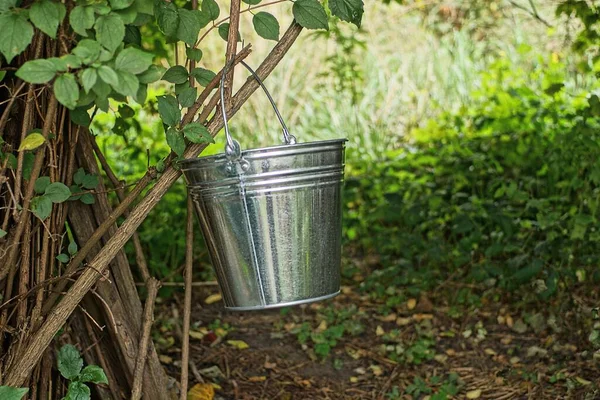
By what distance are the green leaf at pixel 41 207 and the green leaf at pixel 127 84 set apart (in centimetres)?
44

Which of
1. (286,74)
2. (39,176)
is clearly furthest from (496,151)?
(39,176)

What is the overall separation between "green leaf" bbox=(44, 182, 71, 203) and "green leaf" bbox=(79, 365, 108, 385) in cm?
41

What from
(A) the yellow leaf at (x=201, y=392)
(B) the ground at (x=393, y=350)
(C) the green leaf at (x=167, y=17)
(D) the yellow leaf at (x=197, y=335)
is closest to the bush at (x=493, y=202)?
(B) the ground at (x=393, y=350)

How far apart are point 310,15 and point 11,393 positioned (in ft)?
3.30

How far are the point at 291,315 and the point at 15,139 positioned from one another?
5.79ft

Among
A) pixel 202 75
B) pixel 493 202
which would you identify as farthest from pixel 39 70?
→ pixel 493 202

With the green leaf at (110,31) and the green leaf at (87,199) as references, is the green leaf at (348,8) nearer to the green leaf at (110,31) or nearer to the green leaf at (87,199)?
the green leaf at (110,31)

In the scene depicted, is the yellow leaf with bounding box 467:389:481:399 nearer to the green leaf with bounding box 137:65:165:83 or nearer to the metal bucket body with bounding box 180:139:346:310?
the metal bucket body with bounding box 180:139:346:310

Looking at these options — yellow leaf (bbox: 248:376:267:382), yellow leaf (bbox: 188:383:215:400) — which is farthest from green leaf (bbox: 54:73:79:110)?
yellow leaf (bbox: 248:376:267:382)

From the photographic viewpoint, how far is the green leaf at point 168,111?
69.7 inches

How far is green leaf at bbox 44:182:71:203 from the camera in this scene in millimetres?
1796

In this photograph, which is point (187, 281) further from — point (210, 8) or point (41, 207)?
point (210, 8)

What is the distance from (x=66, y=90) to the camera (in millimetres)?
1436

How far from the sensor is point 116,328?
2.00 meters
